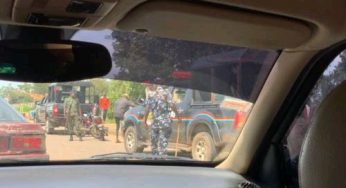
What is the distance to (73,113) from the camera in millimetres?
4559

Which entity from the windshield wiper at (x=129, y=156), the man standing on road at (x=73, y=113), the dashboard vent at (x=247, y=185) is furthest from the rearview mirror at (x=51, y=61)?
the dashboard vent at (x=247, y=185)

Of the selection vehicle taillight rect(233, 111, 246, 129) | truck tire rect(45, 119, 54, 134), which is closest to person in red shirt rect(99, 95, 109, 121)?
truck tire rect(45, 119, 54, 134)

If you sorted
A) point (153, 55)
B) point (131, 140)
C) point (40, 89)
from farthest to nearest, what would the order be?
1. point (131, 140)
2. point (153, 55)
3. point (40, 89)

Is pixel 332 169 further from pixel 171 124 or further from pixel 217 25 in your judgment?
pixel 171 124

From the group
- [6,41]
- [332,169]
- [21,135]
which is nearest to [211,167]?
[21,135]

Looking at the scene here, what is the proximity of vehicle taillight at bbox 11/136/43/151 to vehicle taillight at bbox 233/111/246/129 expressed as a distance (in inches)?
54.9

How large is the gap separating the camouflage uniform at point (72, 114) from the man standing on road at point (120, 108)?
10.1 inches

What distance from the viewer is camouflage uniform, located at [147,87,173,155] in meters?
4.66

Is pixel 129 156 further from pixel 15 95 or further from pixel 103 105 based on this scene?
pixel 15 95

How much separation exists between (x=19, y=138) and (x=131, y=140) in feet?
2.55

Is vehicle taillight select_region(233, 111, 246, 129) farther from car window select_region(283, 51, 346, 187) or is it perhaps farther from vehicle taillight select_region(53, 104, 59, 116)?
vehicle taillight select_region(53, 104, 59, 116)

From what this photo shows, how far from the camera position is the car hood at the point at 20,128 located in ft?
14.9

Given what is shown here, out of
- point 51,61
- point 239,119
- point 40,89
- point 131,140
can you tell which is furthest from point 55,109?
point 51,61

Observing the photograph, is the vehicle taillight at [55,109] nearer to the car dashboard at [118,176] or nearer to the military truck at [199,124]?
the car dashboard at [118,176]
